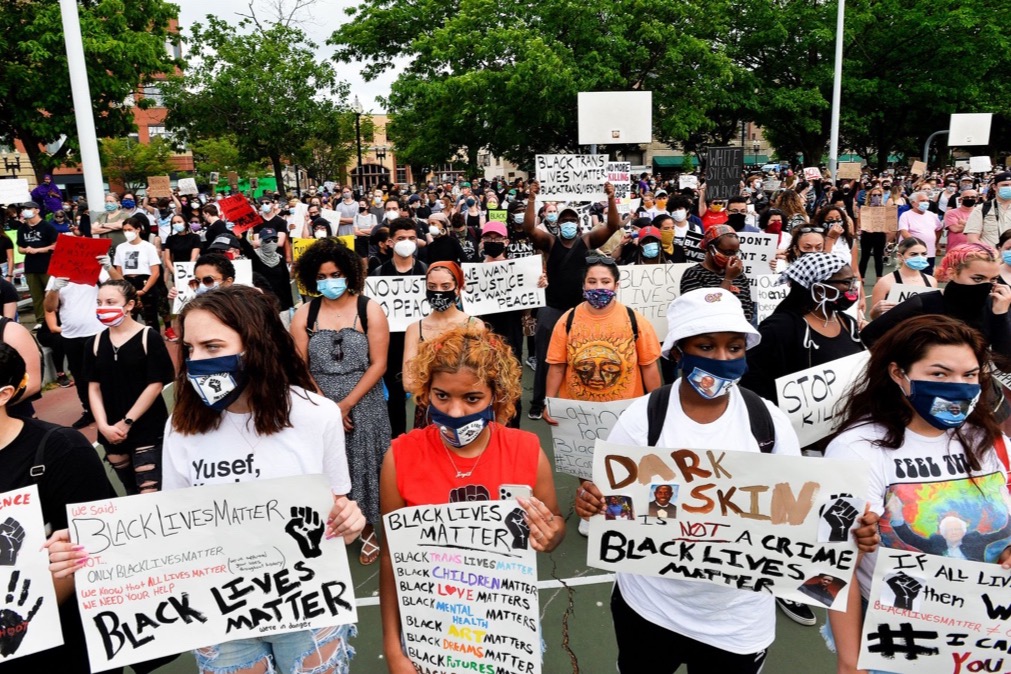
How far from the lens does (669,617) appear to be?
246cm

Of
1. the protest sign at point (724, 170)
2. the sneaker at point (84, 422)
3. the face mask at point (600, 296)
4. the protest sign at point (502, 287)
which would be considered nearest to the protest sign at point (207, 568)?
the face mask at point (600, 296)

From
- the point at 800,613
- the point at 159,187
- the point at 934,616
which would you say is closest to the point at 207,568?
the point at 934,616

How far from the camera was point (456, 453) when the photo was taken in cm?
252

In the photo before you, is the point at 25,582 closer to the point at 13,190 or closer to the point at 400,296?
the point at 400,296

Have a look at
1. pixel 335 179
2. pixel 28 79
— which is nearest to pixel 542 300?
pixel 28 79

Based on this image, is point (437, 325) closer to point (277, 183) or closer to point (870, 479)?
point (870, 479)

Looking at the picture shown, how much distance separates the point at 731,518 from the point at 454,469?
2.97ft

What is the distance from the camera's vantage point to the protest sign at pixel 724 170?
1228 cm

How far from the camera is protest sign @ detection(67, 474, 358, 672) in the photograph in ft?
7.71

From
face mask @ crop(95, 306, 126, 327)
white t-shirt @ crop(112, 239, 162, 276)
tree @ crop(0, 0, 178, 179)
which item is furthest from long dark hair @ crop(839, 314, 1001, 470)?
tree @ crop(0, 0, 178, 179)

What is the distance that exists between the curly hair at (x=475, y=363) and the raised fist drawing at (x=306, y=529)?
1.82ft

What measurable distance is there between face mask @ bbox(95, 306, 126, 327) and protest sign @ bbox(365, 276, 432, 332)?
2.04 metres

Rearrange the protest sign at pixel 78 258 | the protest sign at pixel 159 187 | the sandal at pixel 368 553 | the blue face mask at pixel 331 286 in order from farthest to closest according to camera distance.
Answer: the protest sign at pixel 159 187, the protest sign at pixel 78 258, the sandal at pixel 368 553, the blue face mask at pixel 331 286

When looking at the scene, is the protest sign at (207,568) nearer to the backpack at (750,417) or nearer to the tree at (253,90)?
the backpack at (750,417)
